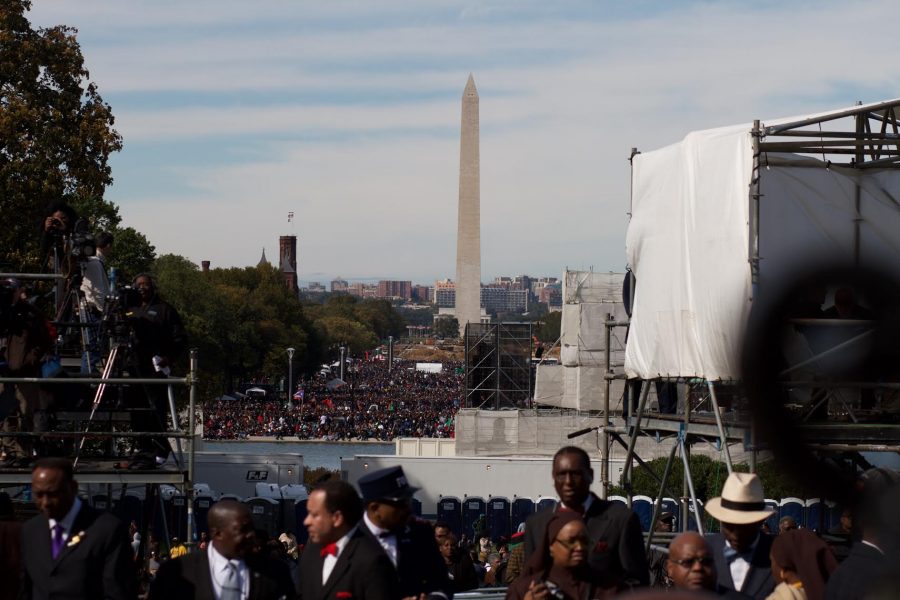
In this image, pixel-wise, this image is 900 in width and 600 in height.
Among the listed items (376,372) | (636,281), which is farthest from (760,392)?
(376,372)

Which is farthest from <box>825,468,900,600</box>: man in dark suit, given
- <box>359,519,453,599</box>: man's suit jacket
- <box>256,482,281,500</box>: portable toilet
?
<box>256,482,281,500</box>: portable toilet

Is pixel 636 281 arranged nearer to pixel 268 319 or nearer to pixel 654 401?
pixel 654 401

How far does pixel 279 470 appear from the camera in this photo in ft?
118

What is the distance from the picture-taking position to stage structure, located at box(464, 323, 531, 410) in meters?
58.4

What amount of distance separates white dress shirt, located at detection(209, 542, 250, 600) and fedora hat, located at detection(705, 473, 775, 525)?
6.86 feet

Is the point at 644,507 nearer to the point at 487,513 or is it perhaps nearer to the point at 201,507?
the point at 487,513

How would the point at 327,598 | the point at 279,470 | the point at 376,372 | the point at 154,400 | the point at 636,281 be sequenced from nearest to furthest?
1. the point at 327,598
2. the point at 154,400
3. the point at 636,281
4. the point at 279,470
5. the point at 376,372

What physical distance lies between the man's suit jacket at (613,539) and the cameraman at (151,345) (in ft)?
16.2

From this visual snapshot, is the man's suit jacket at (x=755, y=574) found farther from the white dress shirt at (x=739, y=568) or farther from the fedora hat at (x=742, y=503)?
the fedora hat at (x=742, y=503)

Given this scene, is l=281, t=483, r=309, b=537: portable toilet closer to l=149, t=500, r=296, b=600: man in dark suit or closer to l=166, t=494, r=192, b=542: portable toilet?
l=166, t=494, r=192, b=542: portable toilet

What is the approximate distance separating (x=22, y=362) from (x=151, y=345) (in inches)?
36.9

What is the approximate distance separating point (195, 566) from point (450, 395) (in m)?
104

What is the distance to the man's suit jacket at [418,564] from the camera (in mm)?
6496

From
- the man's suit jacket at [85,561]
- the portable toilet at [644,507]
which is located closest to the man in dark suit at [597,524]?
the man's suit jacket at [85,561]
